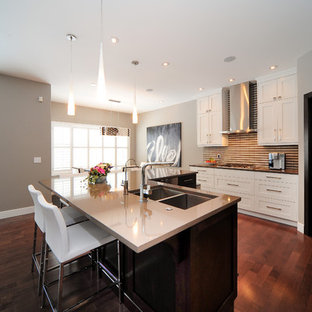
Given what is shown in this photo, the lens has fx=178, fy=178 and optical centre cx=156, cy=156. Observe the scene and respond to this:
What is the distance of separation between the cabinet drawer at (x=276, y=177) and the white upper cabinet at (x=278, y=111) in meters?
0.65

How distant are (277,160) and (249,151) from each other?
2.15 feet

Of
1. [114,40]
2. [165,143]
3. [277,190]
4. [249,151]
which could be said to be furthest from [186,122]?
[114,40]

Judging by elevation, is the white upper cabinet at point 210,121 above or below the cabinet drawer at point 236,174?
above

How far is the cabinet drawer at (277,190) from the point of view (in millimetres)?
→ 3043

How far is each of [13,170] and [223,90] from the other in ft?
16.4

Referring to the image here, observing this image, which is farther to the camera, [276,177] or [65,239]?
[276,177]

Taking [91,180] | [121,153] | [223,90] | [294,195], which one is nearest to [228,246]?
[91,180]

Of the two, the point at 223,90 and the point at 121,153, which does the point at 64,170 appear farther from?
the point at 223,90

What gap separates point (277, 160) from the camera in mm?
3572

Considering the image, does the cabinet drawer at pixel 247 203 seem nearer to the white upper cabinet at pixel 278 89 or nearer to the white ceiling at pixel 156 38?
the white upper cabinet at pixel 278 89

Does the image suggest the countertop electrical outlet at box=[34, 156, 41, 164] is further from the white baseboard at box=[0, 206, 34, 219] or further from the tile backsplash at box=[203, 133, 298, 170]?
the tile backsplash at box=[203, 133, 298, 170]

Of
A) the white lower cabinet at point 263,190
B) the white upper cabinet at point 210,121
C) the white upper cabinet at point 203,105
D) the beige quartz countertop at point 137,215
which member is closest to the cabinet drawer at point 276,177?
the white lower cabinet at point 263,190

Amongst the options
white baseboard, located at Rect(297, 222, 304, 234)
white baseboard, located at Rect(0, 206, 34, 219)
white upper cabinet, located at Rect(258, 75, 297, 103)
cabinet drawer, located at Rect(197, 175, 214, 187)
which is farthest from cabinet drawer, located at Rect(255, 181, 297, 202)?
white baseboard, located at Rect(0, 206, 34, 219)

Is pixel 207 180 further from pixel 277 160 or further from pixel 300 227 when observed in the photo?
pixel 300 227
